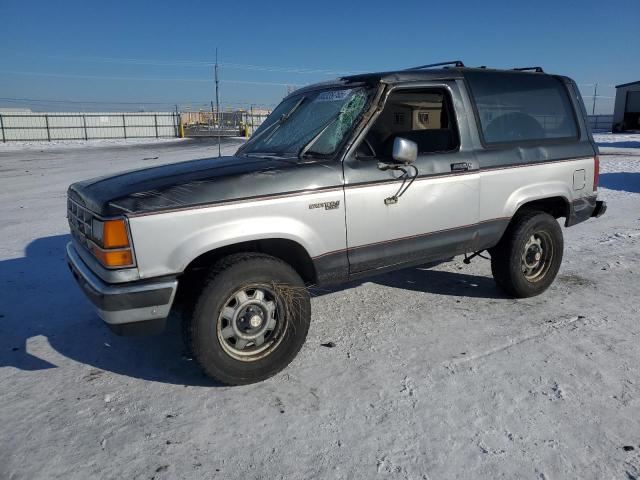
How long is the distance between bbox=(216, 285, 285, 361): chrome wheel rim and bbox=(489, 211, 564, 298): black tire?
2272mm

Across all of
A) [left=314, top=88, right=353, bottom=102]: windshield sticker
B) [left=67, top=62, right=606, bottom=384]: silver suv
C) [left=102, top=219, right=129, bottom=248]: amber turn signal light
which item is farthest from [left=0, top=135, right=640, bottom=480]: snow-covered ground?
[left=314, top=88, right=353, bottom=102]: windshield sticker

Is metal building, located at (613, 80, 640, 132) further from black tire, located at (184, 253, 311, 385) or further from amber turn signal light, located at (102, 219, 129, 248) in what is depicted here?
amber turn signal light, located at (102, 219, 129, 248)

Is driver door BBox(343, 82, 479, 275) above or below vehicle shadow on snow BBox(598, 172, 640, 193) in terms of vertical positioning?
above

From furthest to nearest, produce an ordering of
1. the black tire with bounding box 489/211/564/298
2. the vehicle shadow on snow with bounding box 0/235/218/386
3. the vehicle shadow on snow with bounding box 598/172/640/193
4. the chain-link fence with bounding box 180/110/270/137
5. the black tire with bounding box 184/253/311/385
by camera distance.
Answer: the chain-link fence with bounding box 180/110/270/137 → the vehicle shadow on snow with bounding box 598/172/640/193 → the black tire with bounding box 489/211/564/298 → the vehicle shadow on snow with bounding box 0/235/218/386 → the black tire with bounding box 184/253/311/385

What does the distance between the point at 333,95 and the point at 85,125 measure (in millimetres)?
39287

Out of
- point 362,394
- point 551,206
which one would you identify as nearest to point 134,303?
point 362,394

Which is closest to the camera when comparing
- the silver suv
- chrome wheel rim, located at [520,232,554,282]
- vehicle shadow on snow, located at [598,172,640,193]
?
the silver suv

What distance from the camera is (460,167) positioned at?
154 inches

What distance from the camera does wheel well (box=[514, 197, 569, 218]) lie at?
4.63m

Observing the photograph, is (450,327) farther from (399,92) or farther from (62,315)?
(62,315)

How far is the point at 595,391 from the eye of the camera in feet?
9.93

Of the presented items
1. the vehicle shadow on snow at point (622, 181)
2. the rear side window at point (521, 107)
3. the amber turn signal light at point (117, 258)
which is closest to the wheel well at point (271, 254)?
the amber turn signal light at point (117, 258)

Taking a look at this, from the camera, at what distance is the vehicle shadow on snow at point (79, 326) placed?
351 cm

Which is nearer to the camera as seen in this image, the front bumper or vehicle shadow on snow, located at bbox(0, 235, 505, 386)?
the front bumper
